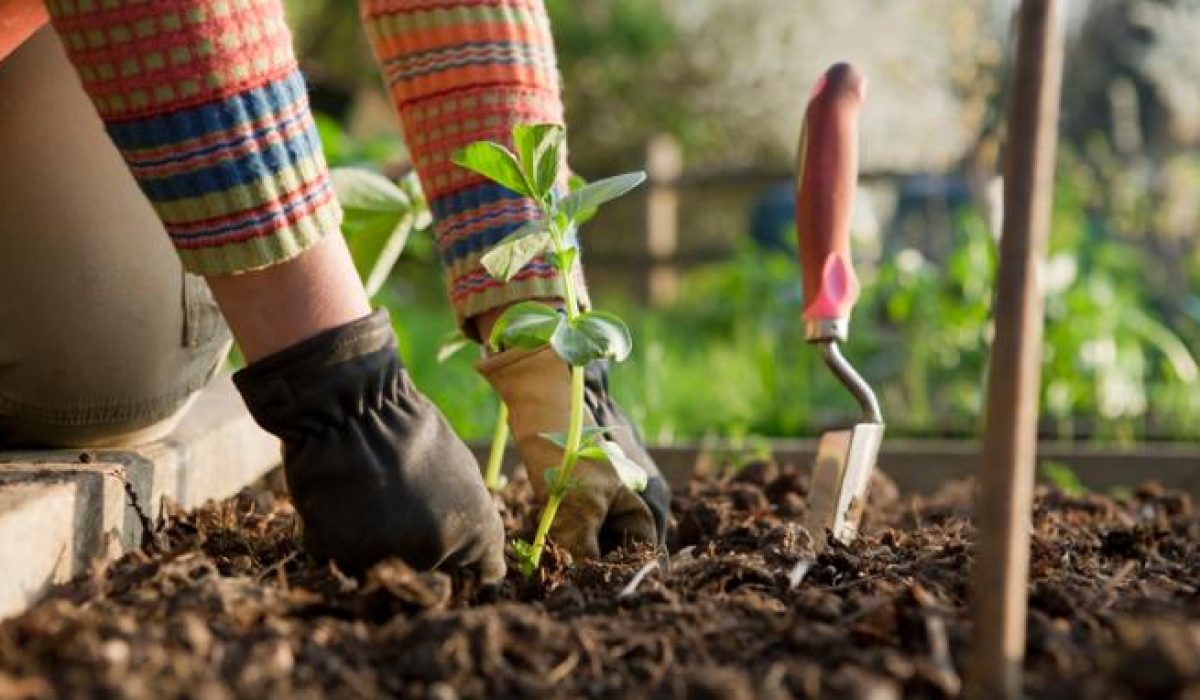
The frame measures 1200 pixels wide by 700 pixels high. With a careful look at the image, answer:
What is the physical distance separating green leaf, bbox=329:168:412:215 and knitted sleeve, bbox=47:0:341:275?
527 mm

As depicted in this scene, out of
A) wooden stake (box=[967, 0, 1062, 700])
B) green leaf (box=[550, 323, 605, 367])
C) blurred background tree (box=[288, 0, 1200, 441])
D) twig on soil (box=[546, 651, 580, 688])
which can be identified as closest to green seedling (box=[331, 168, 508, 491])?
blurred background tree (box=[288, 0, 1200, 441])

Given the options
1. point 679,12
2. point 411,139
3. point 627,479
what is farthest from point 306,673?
point 679,12

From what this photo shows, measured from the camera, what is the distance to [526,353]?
4.47 ft

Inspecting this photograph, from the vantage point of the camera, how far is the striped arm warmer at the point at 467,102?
1418mm

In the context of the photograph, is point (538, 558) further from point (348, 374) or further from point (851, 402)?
point (851, 402)

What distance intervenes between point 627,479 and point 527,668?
0.91ft

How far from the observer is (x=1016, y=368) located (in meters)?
0.78

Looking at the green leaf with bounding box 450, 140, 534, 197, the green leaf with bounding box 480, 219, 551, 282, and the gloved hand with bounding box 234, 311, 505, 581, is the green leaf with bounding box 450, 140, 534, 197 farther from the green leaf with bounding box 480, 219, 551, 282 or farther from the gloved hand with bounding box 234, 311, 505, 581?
the gloved hand with bounding box 234, 311, 505, 581

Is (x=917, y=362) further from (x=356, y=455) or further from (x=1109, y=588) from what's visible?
(x=356, y=455)

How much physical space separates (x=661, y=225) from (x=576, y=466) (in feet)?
22.5

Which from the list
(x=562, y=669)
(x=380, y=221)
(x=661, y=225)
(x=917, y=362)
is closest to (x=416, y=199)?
(x=380, y=221)

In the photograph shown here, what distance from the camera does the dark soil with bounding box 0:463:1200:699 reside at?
830 millimetres

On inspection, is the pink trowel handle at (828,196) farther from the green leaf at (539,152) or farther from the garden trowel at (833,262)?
the green leaf at (539,152)

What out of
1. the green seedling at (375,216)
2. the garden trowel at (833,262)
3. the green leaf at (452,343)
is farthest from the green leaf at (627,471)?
the green seedling at (375,216)
